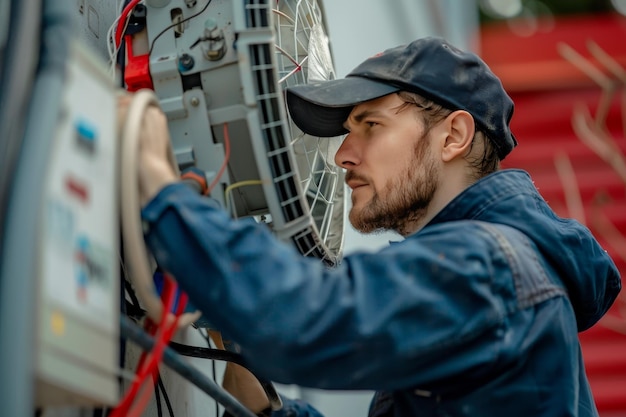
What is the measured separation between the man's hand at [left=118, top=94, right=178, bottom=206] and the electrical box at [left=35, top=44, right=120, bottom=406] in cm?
11

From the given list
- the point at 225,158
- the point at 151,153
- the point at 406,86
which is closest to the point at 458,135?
the point at 406,86

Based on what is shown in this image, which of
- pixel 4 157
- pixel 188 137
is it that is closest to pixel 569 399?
pixel 188 137

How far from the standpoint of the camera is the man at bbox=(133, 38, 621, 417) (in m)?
1.30

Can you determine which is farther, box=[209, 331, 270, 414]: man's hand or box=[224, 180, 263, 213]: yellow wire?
box=[209, 331, 270, 414]: man's hand

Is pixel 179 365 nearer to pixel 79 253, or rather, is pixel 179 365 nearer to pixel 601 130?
pixel 79 253

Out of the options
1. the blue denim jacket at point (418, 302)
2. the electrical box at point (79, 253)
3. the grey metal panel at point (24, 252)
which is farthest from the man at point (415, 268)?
the grey metal panel at point (24, 252)

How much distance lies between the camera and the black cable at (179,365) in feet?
4.29

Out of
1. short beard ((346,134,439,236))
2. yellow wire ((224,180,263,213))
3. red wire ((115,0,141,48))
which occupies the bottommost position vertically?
short beard ((346,134,439,236))

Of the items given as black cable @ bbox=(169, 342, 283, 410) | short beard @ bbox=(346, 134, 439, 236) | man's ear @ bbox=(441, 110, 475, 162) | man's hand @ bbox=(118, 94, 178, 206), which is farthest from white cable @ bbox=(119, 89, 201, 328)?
man's ear @ bbox=(441, 110, 475, 162)

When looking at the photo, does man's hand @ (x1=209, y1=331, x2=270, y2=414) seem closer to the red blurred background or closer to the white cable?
the white cable

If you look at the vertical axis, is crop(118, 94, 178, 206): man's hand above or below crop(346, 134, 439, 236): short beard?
above

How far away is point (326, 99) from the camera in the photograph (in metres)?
1.95

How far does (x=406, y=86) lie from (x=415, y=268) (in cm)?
66

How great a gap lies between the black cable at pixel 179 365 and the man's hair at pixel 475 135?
763 mm
